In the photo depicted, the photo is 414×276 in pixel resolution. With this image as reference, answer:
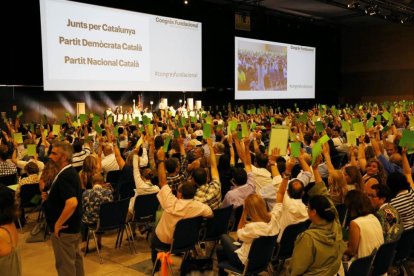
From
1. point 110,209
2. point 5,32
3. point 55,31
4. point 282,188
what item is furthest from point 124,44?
point 282,188

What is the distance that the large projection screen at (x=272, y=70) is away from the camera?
2125 centimetres

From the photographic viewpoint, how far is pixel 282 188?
13.4 feet

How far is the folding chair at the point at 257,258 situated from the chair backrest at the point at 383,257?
882 mm

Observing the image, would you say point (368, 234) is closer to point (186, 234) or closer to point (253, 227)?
point (253, 227)

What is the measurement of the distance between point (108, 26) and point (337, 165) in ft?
33.4

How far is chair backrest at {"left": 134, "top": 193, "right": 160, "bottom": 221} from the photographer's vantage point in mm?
5508

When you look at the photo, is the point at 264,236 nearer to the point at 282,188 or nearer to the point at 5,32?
the point at 282,188

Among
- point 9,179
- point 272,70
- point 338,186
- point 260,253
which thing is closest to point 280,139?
point 338,186

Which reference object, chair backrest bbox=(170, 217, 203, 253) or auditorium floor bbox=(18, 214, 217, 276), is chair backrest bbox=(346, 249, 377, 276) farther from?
auditorium floor bbox=(18, 214, 217, 276)

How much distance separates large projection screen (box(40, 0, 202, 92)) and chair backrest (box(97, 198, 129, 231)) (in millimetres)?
9482

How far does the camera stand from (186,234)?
14.3 feet

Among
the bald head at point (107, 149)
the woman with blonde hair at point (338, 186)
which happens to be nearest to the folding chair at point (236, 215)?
the woman with blonde hair at point (338, 186)

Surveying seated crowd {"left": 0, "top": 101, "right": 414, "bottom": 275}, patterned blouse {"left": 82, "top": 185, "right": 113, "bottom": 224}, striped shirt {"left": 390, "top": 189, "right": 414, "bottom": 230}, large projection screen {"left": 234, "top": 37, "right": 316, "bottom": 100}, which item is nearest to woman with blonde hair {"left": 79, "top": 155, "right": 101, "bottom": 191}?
seated crowd {"left": 0, "top": 101, "right": 414, "bottom": 275}

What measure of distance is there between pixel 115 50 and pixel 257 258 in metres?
12.8
